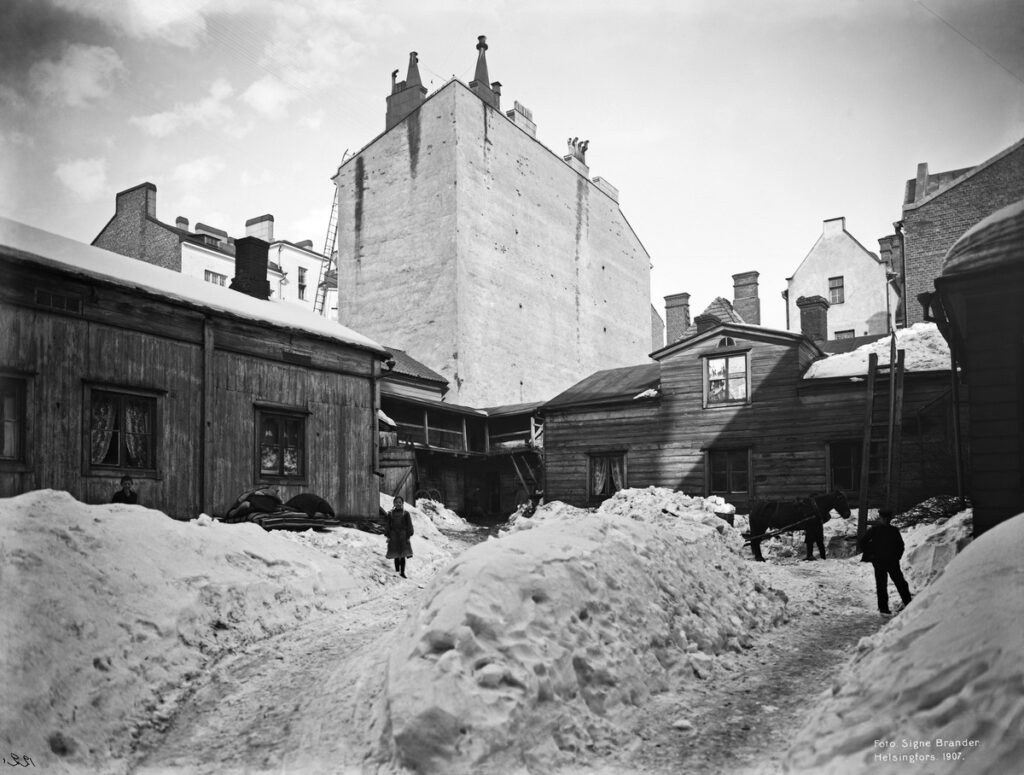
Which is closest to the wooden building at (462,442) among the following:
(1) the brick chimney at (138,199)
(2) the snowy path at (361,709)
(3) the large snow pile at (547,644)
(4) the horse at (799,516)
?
(4) the horse at (799,516)

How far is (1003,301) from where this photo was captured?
594cm

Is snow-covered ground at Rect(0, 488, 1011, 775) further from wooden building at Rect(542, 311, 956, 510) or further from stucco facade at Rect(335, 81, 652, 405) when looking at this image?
stucco facade at Rect(335, 81, 652, 405)

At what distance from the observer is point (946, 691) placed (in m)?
4.25

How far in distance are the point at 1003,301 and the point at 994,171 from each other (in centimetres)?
101

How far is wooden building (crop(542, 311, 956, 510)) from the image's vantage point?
16.8 meters

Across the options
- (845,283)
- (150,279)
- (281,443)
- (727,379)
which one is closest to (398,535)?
(281,443)

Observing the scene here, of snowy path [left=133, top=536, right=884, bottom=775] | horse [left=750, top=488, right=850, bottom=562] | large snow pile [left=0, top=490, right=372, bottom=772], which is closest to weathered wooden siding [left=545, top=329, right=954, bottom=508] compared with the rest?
horse [left=750, top=488, right=850, bottom=562]

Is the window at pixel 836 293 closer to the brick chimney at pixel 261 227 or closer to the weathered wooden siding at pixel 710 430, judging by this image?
the weathered wooden siding at pixel 710 430

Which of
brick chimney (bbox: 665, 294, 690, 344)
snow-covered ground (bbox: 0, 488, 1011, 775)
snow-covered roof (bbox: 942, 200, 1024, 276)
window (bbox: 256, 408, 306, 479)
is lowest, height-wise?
snow-covered ground (bbox: 0, 488, 1011, 775)

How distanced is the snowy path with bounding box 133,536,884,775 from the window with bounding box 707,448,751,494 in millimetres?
9470

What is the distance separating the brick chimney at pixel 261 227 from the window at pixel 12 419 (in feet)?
9.31

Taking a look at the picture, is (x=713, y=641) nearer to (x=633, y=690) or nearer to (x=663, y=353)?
(x=633, y=690)

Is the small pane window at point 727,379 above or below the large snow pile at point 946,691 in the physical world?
above

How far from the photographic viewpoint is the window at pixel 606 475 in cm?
1967
